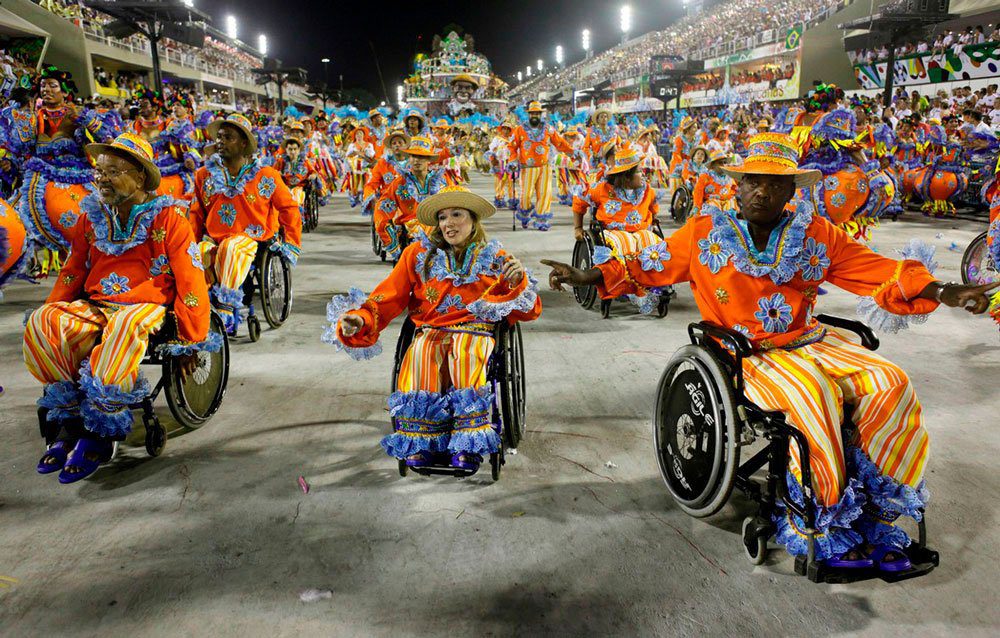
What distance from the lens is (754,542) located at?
2518 millimetres

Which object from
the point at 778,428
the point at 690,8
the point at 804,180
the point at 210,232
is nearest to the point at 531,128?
the point at 210,232

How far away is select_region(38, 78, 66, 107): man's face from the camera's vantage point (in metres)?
5.44

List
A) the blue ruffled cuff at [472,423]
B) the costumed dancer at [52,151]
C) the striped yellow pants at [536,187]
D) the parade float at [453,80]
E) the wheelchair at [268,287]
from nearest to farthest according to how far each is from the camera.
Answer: the blue ruffled cuff at [472,423] → the wheelchair at [268,287] → the costumed dancer at [52,151] → the striped yellow pants at [536,187] → the parade float at [453,80]

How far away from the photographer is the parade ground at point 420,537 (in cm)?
227

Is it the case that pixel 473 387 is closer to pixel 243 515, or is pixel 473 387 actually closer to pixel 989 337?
pixel 243 515

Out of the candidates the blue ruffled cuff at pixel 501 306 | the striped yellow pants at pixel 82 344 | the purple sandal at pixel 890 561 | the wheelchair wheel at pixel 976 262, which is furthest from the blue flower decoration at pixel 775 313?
the wheelchair wheel at pixel 976 262

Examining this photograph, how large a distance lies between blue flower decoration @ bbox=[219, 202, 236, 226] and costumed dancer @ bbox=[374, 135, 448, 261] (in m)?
1.90

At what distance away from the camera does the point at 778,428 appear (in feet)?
7.46

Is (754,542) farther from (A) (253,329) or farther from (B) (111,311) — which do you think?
(A) (253,329)

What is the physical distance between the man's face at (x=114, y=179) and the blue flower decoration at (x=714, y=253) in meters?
2.70

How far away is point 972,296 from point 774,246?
684mm

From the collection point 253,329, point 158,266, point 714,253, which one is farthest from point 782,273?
point 253,329

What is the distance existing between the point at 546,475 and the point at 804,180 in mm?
1744

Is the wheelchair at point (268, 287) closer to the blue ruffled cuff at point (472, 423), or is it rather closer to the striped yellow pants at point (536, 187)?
the blue ruffled cuff at point (472, 423)
